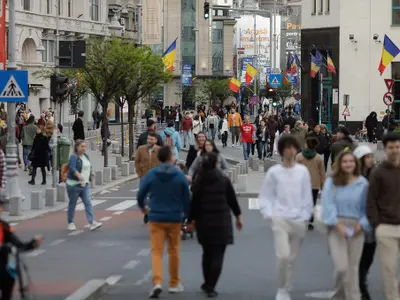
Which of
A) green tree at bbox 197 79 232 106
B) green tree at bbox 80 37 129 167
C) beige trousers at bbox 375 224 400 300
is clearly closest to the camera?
beige trousers at bbox 375 224 400 300

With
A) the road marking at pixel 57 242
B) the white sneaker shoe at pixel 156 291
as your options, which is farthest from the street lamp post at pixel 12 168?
the white sneaker shoe at pixel 156 291

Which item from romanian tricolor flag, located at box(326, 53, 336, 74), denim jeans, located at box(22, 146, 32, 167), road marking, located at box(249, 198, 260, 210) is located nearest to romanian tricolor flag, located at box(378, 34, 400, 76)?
romanian tricolor flag, located at box(326, 53, 336, 74)

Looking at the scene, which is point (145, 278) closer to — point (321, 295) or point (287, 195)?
point (321, 295)

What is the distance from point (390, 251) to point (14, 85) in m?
13.7

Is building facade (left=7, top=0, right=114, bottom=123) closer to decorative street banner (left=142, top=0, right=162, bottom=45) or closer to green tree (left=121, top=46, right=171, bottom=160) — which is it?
decorative street banner (left=142, top=0, right=162, bottom=45)

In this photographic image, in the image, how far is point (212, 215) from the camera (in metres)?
12.7

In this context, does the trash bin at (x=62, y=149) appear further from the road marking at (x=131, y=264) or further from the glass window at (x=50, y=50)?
the glass window at (x=50, y=50)

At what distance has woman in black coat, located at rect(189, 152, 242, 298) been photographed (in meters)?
12.6

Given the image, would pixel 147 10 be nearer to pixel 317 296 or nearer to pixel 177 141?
pixel 177 141

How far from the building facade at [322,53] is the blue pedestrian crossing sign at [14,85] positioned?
34.8m

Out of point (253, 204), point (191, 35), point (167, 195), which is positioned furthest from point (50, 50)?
point (167, 195)

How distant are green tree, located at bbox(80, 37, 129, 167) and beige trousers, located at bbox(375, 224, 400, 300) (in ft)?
97.1

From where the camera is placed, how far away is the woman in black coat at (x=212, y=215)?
41.4 feet

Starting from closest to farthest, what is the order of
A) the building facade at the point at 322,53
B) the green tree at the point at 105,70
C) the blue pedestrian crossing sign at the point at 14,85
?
the blue pedestrian crossing sign at the point at 14,85
the green tree at the point at 105,70
the building facade at the point at 322,53
